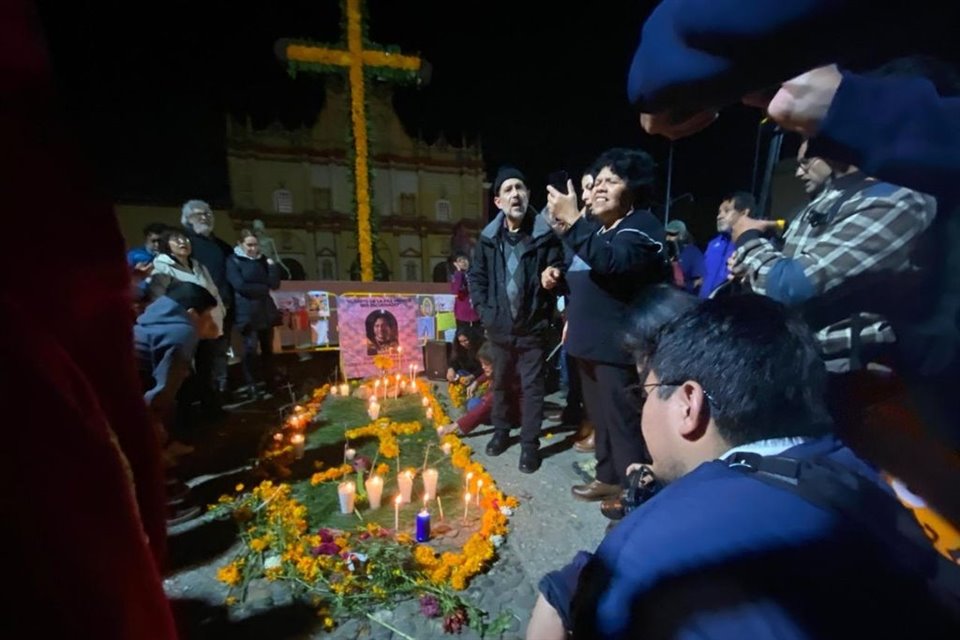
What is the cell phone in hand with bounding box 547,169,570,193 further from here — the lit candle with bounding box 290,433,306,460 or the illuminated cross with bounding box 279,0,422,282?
the illuminated cross with bounding box 279,0,422,282

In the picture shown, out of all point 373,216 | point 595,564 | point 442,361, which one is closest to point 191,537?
point 595,564

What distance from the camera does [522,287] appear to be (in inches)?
160

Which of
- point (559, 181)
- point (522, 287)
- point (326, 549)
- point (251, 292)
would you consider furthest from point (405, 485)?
point (251, 292)

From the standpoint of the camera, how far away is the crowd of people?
0.49 metres

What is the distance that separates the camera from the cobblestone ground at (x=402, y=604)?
7.47 feet

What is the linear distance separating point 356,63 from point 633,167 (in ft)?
27.6

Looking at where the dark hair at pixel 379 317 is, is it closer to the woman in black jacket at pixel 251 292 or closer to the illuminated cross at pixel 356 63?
the woman in black jacket at pixel 251 292

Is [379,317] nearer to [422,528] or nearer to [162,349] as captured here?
[162,349]

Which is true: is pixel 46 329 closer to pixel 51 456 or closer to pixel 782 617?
pixel 51 456

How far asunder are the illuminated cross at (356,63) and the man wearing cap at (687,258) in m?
6.64

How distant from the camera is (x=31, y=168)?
531 mm

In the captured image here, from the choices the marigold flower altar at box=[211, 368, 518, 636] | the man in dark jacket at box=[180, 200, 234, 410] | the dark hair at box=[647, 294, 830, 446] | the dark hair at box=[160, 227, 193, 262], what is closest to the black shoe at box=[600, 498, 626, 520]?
the marigold flower altar at box=[211, 368, 518, 636]

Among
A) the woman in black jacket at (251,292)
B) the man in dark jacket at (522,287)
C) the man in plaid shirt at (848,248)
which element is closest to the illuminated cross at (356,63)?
the woman in black jacket at (251,292)

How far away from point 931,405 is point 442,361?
6.52 metres
